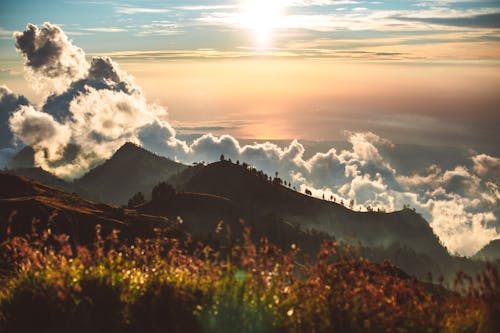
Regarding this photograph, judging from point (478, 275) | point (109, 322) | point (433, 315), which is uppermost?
point (478, 275)

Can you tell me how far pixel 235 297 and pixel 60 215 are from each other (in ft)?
420

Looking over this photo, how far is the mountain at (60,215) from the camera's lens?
108 meters

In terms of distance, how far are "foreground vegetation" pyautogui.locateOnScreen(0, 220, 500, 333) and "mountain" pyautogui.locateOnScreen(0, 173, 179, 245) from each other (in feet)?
230

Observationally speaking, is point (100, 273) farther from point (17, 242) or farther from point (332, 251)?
point (332, 251)

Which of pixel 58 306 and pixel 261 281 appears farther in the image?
pixel 58 306

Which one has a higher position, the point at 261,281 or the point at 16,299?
the point at 261,281

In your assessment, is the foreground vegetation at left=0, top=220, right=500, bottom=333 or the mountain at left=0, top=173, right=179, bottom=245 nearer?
the foreground vegetation at left=0, top=220, right=500, bottom=333

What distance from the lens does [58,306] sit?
9.56 meters

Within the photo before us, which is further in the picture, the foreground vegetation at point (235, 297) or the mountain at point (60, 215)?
the mountain at point (60, 215)

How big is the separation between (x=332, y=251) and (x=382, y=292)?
1062mm

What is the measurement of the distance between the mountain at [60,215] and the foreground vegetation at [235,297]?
70.2 meters

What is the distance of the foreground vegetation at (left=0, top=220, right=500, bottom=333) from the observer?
8.57m

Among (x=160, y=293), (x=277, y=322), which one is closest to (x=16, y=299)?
(x=160, y=293)

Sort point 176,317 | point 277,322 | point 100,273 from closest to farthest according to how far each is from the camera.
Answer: point 277,322 < point 176,317 < point 100,273
